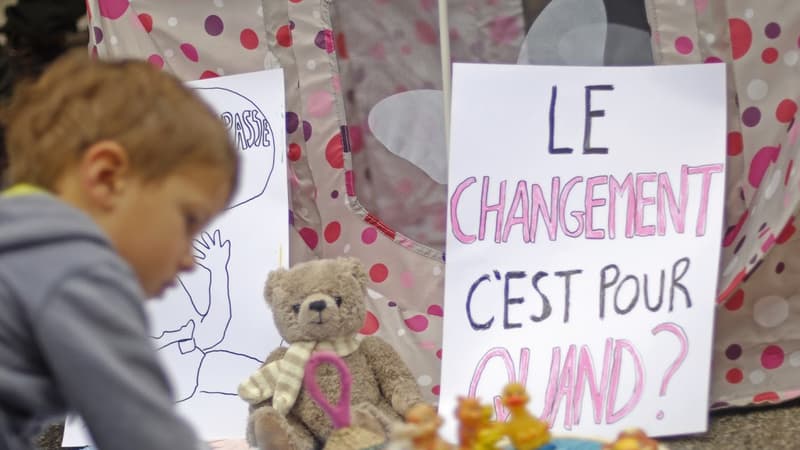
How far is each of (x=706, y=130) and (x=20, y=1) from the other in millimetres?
1577

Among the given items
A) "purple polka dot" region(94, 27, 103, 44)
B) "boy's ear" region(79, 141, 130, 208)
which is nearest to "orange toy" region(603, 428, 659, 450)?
"boy's ear" region(79, 141, 130, 208)

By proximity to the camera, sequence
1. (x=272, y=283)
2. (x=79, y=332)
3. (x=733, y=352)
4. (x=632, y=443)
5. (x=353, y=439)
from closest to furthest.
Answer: (x=79, y=332)
(x=632, y=443)
(x=353, y=439)
(x=272, y=283)
(x=733, y=352)

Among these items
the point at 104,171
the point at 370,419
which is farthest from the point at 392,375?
the point at 104,171

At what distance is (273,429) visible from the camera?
1.30 m

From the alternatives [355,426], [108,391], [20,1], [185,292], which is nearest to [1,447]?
[108,391]

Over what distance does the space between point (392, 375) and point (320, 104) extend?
439 mm

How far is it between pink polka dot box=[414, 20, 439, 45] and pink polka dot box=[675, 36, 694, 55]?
0.36 meters

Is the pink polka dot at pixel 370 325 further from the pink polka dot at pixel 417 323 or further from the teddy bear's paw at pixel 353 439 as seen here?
the teddy bear's paw at pixel 353 439

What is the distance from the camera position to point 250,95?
1.54 metres

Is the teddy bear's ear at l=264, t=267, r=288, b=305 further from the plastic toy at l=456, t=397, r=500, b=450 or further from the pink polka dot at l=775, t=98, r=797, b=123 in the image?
the pink polka dot at l=775, t=98, r=797, b=123

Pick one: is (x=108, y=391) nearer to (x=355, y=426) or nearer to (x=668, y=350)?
(x=355, y=426)

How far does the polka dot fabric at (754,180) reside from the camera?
142cm

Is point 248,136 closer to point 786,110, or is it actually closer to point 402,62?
point 402,62

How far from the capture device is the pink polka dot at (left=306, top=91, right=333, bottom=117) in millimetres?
1505
